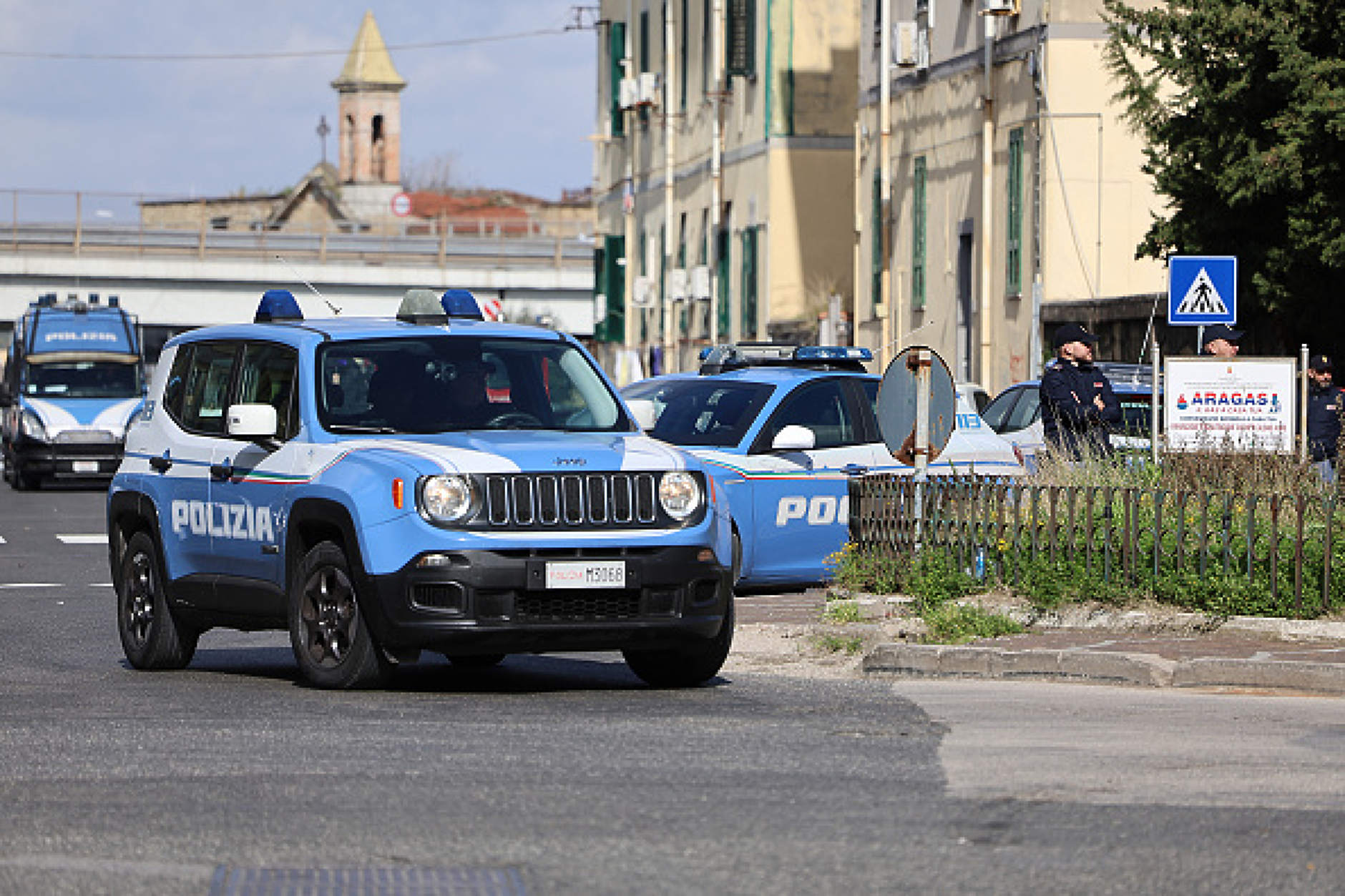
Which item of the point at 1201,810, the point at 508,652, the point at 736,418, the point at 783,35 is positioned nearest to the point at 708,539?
the point at 508,652

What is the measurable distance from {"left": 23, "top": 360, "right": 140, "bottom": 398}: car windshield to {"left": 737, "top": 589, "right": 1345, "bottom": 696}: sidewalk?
1084 inches

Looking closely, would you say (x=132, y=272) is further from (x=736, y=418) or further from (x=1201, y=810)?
(x=1201, y=810)

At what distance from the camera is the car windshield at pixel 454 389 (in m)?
12.1

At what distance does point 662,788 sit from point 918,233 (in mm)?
30193

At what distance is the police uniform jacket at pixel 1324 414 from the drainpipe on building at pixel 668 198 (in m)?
30.1

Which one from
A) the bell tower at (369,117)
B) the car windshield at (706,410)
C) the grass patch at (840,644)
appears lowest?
the grass patch at (840,644)

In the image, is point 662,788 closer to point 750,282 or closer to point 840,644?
point 840,644

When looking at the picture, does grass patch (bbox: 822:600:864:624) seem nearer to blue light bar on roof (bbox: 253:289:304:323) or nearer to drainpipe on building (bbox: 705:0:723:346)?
blue light bar on roof (bbox: 253:289:304:323)

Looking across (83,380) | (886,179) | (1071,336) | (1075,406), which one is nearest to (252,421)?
(1075,406)

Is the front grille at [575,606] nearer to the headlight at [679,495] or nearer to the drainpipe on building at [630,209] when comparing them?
the headlight at [679,495]

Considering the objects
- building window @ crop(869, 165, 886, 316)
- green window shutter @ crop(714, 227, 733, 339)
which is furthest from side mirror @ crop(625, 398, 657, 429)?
green window shutter @ crop(714, 227, 733, 339)

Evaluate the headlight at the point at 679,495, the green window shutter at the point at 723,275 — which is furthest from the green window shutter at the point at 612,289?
the headlight at the point at 679,495

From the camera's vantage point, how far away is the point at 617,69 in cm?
5616

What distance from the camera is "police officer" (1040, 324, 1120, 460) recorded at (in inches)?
715
